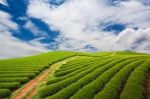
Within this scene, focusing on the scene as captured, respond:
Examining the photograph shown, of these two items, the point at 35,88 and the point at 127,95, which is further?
the point at 35,88

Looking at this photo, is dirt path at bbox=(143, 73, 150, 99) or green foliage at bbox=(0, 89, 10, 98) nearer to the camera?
dirt path at bbox=(143, 73, 150, 99)

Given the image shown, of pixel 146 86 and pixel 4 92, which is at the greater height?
pixel 146 86

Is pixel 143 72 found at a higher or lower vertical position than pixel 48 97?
higher

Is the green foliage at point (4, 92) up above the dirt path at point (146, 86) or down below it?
below

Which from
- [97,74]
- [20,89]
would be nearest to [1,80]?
[20,89]

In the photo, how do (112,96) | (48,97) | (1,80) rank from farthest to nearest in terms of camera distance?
(1,80), (48,97), (112,96)

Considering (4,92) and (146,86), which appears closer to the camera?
(146,86)

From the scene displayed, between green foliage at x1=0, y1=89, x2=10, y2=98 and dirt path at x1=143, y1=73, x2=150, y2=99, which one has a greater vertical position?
dirt path at x1=143, y1=73, x2=150, y2=99

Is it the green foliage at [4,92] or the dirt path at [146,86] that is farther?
the green foliage at [4,92]

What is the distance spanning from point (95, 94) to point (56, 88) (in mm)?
6726

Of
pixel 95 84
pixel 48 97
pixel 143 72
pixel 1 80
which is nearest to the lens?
pixel 48 97

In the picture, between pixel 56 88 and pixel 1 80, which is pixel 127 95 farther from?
pixel 1 80

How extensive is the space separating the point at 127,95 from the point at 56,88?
34.0 feet

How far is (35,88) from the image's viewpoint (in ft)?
137
